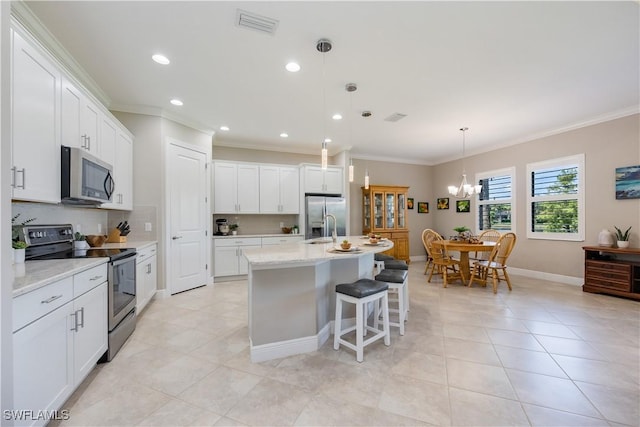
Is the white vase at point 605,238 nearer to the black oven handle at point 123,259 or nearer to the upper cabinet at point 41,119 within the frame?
the black oven handle at point 123,259

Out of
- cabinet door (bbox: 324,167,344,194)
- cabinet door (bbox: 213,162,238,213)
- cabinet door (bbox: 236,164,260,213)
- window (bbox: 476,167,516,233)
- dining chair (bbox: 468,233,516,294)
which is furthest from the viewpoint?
cabinet door (bbox: 324,167,344,194)

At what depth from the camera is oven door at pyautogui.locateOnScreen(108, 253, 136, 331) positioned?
2191 millimetres

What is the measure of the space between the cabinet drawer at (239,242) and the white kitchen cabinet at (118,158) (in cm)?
156

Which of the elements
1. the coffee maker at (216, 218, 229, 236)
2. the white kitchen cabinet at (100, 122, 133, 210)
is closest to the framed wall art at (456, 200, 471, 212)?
the coffee maker at (216, 218, 229, 236)

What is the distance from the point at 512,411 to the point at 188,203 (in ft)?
14.6

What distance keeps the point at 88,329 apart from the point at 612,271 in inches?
244

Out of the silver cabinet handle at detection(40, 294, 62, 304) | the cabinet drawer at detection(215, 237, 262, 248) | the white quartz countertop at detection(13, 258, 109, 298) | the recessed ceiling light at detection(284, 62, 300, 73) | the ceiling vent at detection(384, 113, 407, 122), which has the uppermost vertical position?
the recessed ceiling light at detection(284, 62, 300, 73)

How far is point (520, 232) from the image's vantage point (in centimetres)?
530

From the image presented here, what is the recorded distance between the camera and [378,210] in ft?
20.7

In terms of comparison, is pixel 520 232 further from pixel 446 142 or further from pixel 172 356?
pixel 172 356

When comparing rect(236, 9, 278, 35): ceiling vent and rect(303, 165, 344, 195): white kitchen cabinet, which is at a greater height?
rect(236, 9, 278, 35): ceiling vent

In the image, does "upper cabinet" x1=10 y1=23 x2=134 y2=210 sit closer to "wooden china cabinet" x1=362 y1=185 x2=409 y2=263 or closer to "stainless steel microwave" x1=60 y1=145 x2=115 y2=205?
"stainless steel microwave" x1=60 y1=145 x2=115 y2=205

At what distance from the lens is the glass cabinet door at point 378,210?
6258 mm

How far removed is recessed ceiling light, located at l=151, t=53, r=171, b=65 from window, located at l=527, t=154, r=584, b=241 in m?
6.16
